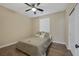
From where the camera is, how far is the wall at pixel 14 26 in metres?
1.87

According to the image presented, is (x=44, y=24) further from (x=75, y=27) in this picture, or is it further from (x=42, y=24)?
(x=75, y=27)

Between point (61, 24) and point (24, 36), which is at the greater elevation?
point (61, 24)

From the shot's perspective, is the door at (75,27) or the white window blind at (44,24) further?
the white window blind at (44,24)

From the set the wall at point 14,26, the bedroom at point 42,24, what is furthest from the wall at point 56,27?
the wall at point 14,26

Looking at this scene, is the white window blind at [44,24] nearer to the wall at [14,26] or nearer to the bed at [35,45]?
the wall at [14,26]

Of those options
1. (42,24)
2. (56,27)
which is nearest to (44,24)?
(42,24)

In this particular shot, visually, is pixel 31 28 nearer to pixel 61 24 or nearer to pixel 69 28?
pixel 61 24

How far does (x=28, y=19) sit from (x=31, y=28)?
24cm

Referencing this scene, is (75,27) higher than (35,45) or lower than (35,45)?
higher

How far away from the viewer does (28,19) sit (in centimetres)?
180

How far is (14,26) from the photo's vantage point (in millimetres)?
1991

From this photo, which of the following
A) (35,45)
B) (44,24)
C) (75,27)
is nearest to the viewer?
(75,27)

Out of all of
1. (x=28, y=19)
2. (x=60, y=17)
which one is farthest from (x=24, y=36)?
(x=60, y=17)

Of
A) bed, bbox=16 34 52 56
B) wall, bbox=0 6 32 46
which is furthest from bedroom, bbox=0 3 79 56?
bed, bbox=16 34 52 56
